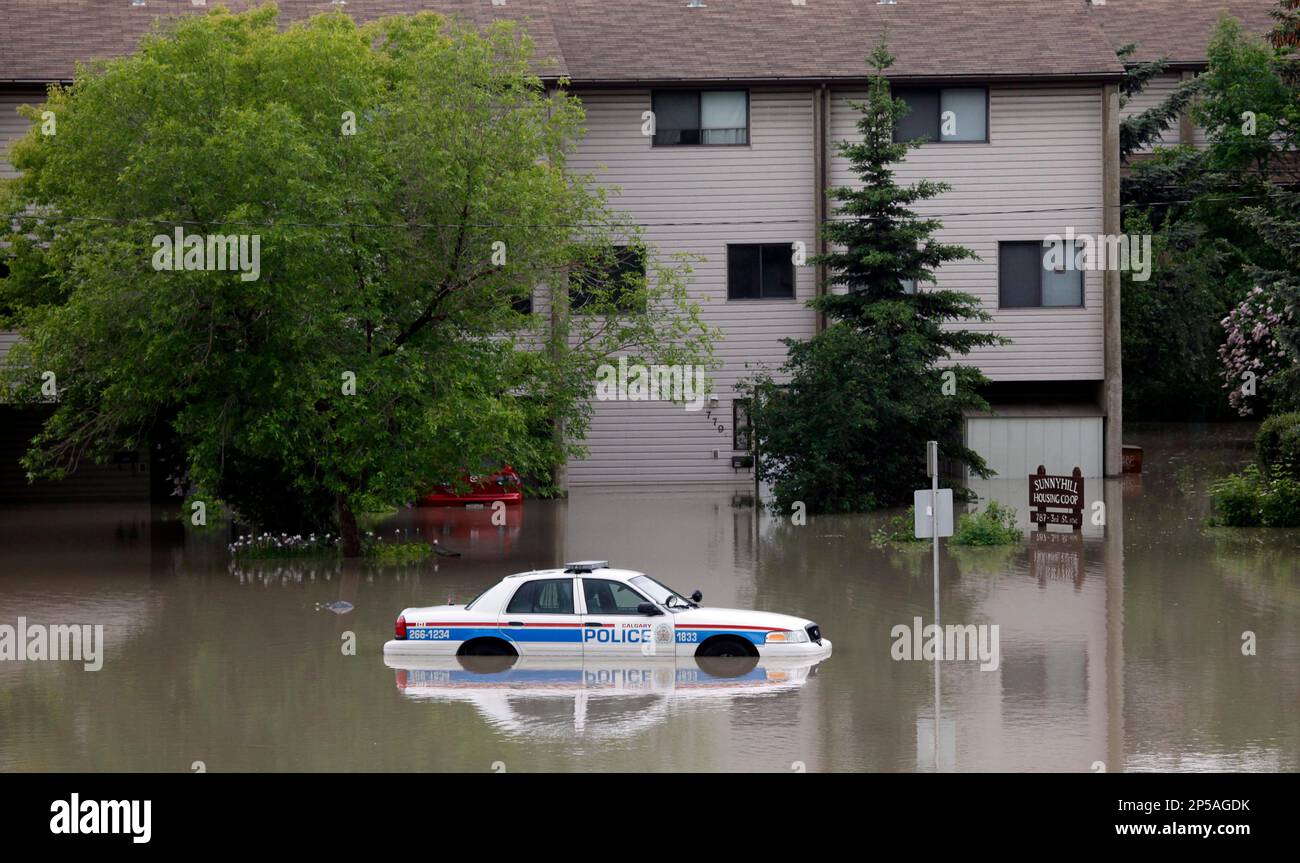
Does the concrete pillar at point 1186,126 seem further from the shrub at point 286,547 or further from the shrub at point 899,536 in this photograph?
the shrub at point 286,547

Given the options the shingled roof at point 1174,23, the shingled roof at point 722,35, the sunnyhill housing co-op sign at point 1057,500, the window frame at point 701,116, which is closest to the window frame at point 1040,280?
the shingled roof at point 722,35

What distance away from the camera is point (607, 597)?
54.1ft

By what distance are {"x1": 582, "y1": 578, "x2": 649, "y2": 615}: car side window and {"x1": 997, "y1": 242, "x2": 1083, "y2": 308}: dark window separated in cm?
2455

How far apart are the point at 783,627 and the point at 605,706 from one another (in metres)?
2.37

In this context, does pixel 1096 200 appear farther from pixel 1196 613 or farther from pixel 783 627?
pixel 783 627

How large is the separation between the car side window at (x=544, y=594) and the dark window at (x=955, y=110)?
82.3ft

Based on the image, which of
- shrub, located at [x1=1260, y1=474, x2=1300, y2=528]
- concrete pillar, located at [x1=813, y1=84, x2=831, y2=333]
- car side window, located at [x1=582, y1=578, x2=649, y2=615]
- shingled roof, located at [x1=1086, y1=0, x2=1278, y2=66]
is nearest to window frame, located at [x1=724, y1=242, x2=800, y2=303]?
concrete pillar, located at [x1=813, y1=84, x2=831, y2=333]

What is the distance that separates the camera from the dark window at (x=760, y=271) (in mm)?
39188

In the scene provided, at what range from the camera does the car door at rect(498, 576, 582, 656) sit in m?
16.3

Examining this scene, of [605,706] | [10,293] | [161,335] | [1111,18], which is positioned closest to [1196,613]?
[605,706]

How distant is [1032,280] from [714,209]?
822 cm

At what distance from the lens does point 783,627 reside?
53.0 ft

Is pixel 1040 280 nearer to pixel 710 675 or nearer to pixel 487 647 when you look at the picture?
pixel 710 675

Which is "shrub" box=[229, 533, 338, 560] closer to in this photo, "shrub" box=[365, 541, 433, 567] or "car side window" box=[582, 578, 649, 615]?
"shrub" box=[365, 541, 433, 567]
